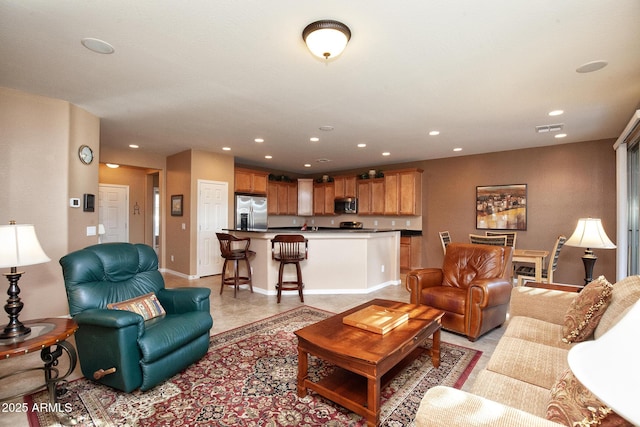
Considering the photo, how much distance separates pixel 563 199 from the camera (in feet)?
17.3

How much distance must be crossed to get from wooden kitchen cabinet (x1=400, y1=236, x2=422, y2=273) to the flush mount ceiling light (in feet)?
17.8

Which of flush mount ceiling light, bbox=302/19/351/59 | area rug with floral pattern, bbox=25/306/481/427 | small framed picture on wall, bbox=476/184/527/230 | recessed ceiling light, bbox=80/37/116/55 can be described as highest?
recessed ceiling light, bbox=80/37/116/55

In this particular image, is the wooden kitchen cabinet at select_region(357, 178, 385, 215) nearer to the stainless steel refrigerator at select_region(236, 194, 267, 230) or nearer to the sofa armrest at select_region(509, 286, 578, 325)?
the stainless steel refrigerator at select_region(236, 194, 267, 230)

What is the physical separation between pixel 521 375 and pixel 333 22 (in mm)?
2411

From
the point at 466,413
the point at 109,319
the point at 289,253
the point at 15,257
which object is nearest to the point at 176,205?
the point at 289,253

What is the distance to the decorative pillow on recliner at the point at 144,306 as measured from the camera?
7.92ft

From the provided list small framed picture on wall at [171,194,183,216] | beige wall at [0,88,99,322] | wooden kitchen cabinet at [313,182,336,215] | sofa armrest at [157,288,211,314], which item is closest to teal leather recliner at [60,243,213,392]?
sofa armrest at [157,288,211,314]

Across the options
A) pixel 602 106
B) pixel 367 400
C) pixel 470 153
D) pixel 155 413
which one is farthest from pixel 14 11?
pixel 470 153

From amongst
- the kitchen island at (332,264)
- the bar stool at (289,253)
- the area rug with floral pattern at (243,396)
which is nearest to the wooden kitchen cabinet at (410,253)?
the kitchen island at (332,264)

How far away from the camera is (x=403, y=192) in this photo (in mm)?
6938

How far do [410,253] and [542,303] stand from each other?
438cm

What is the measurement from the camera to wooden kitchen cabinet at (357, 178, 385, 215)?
743 cm

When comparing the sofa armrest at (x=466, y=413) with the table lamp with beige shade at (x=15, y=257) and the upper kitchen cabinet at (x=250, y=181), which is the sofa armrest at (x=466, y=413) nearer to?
the table lamp with beige shade at (x=15, y=257)

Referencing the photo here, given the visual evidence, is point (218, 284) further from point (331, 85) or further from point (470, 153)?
point (470, 153)
